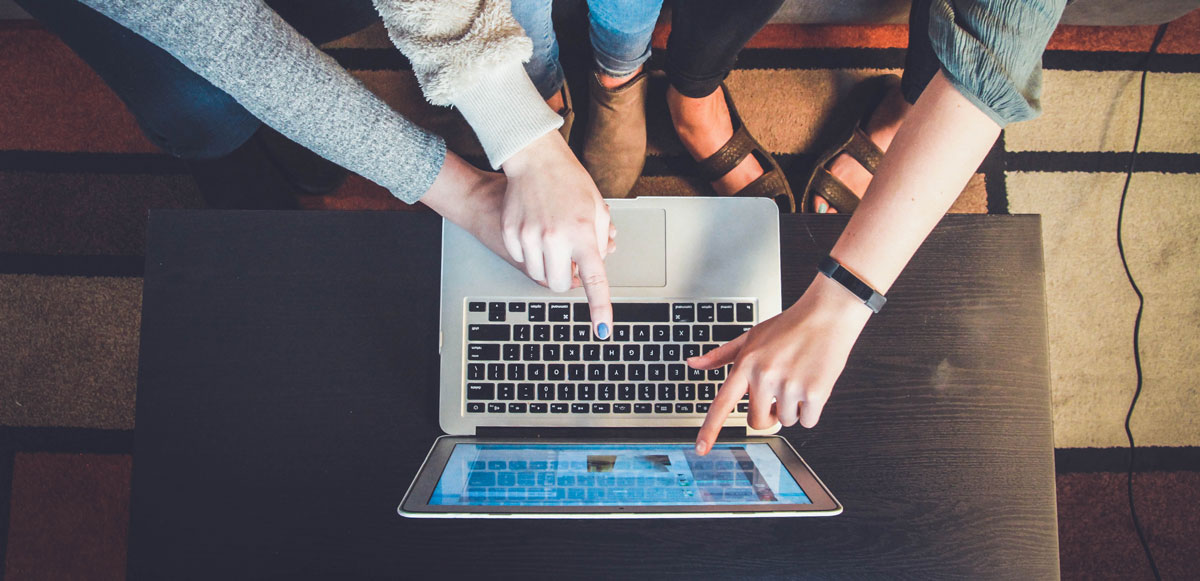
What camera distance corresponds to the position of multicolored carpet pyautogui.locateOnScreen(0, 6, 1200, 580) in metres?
1.17

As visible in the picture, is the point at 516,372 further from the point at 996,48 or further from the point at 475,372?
the point at 996,48

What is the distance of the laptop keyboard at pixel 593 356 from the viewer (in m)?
0.65

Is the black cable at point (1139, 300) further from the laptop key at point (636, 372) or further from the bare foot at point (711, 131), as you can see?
the laptop key at point (636, 372)

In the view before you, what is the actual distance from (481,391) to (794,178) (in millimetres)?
853

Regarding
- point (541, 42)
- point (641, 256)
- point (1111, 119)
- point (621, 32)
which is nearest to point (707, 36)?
point (621, 32)

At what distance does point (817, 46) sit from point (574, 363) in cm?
98

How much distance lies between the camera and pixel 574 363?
0.66m

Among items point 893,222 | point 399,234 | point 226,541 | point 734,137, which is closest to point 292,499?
point 226,541

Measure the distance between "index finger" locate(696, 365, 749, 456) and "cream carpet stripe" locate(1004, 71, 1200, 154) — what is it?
1.03 meters

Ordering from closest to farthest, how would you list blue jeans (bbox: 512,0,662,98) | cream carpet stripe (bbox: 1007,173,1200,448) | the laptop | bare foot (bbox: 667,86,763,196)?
the laptop, blue jeans (bbox: 512,0,662,98), bare foot (bbox: 667,86,763,196), cream carpet stripe (bbox: 1007,173,1200,448)

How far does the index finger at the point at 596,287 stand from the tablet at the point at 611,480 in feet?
0.47

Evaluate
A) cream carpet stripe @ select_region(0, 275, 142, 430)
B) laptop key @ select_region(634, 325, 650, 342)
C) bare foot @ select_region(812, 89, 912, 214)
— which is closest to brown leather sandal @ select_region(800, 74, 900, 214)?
bare foot @ select_region(812, 89, 912, 214)

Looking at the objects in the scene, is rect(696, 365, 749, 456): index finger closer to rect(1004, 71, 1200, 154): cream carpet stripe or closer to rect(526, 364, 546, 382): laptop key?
rect(526, 364, 546, 382): laptop key

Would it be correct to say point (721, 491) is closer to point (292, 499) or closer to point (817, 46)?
point (292, 499)
